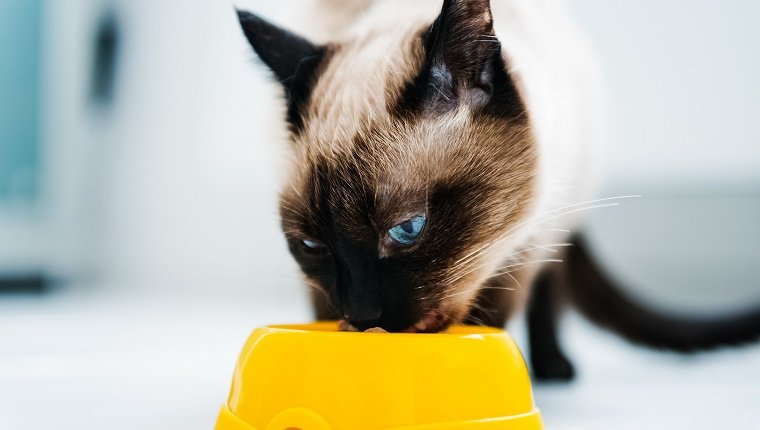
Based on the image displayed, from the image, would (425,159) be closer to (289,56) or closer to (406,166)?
(406,166)

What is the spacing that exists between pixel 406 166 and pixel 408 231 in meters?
0.09

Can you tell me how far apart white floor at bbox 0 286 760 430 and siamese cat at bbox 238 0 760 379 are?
0.24 metres

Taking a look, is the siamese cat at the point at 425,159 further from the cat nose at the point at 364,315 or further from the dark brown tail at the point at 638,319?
the dark brown tail at the point at 638,319

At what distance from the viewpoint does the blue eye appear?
3.00 feet

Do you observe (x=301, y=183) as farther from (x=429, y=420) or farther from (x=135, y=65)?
(x=135, y=65)

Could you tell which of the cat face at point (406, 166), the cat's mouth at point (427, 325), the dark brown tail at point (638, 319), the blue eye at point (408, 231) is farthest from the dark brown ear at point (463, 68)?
the dark brown tail at point (638, 319)

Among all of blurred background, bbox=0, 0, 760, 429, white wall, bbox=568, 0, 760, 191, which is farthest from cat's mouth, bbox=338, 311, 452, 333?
white wall, bbox=568, 0, 760, 191

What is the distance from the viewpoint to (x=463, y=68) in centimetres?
96

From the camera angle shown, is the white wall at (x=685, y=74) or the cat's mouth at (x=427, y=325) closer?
the cat's mouth at (x=427, y=325)

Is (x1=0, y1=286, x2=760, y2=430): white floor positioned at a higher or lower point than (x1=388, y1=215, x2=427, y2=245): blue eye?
lower

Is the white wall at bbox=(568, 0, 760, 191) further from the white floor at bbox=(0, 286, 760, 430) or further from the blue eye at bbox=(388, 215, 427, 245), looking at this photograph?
the blue eye at bbox=(388, 215, 427, 245)

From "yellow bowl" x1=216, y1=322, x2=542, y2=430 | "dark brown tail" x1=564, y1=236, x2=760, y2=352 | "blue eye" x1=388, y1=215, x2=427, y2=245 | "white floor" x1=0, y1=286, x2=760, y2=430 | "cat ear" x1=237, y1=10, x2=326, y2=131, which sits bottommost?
"white floor" x1=0, y1=286, x2=760, y2=430

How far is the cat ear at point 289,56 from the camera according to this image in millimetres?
1070

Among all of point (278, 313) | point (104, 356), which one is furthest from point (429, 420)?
point (278, 313)
